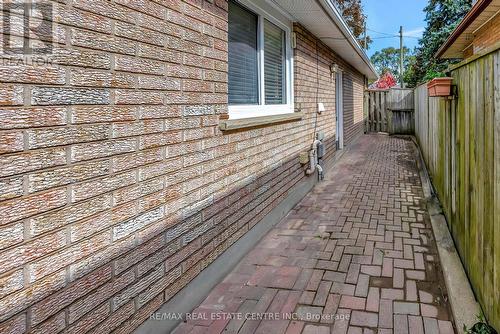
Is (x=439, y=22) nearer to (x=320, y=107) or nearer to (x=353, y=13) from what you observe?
(x=353, y=13)

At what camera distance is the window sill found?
343 centimetres

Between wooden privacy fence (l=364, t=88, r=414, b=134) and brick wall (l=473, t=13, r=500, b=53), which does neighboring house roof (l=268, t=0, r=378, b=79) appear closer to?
brick wall (l=473, t=13, r=500, b=53)

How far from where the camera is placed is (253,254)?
3.96 metres

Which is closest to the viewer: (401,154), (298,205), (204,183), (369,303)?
(369,303)

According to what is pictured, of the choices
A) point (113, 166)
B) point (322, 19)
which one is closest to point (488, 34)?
point (322, 19)

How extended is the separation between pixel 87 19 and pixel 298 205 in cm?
444

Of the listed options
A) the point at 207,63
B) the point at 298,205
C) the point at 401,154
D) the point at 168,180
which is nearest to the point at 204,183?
the point at 168,180

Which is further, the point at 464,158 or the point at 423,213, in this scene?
the point at 423,213

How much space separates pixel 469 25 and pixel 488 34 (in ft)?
2.23

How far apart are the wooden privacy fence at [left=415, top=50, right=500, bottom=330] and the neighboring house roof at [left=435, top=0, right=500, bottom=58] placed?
3889 millimetres

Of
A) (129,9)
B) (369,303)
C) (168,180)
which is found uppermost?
(129,9)

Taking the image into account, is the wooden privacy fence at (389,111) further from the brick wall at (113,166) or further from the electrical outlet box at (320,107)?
the brick wall at (113,166)

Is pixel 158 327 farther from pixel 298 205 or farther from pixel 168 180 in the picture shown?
pixel 298 205

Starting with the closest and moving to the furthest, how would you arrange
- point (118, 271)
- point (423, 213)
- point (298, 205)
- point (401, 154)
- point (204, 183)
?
point (118, 271), point (204, 183), point (423, 213), point (298, 205), point (401, 154)
